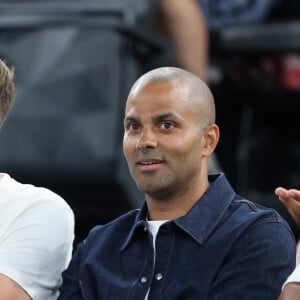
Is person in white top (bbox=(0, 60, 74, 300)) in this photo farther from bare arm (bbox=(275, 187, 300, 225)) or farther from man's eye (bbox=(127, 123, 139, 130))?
bare arm (bbox=(275, 187, 300, 225))

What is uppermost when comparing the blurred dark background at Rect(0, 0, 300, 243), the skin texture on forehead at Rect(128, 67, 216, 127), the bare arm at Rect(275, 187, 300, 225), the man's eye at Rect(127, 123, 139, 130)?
the skin texture on forehead at Rect(128, 67, 216, 127)

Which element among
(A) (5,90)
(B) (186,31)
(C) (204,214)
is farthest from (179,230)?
(B) (186,31)

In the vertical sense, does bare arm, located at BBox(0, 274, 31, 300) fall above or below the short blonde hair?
below

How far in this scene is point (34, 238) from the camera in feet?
9.29

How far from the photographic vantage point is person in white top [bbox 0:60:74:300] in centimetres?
278

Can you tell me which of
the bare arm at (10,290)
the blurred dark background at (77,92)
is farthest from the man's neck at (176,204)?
the blurred dark background at (77,92)

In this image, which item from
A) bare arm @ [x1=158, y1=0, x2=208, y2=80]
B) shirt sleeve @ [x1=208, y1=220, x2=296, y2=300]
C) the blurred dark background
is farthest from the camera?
Answer: bare arm @ [x1=158, y1=0, x2=208, y2=80]

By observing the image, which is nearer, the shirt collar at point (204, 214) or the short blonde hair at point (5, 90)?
the shirt collar at point (204, 214)

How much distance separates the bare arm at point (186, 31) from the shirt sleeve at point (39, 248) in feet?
6.22

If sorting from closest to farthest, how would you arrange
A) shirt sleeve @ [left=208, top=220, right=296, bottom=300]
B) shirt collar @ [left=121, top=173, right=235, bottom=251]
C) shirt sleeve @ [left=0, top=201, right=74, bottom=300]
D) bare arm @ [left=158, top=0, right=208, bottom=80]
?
shirt sleeve @ [left=208, top=220, right=296, bottom=300] → shirt collar @ [left=121, top=173, right=235, bottom=251] → shirt sleeve @ [left=0, top=201, right=74, bottom=300] → bare arm @ [left=158, top=0, right=208, bottom=80]

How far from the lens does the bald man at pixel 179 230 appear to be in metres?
2.59

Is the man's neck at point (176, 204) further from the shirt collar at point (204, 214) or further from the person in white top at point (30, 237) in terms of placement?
the person in white top at point (30, 237)

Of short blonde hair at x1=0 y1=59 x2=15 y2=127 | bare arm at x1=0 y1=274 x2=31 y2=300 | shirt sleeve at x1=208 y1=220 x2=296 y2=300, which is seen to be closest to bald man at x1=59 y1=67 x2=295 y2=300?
shirt sleeve at x1=208 y1=220 x2=296 y2=300

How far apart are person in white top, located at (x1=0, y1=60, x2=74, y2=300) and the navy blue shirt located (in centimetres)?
6
